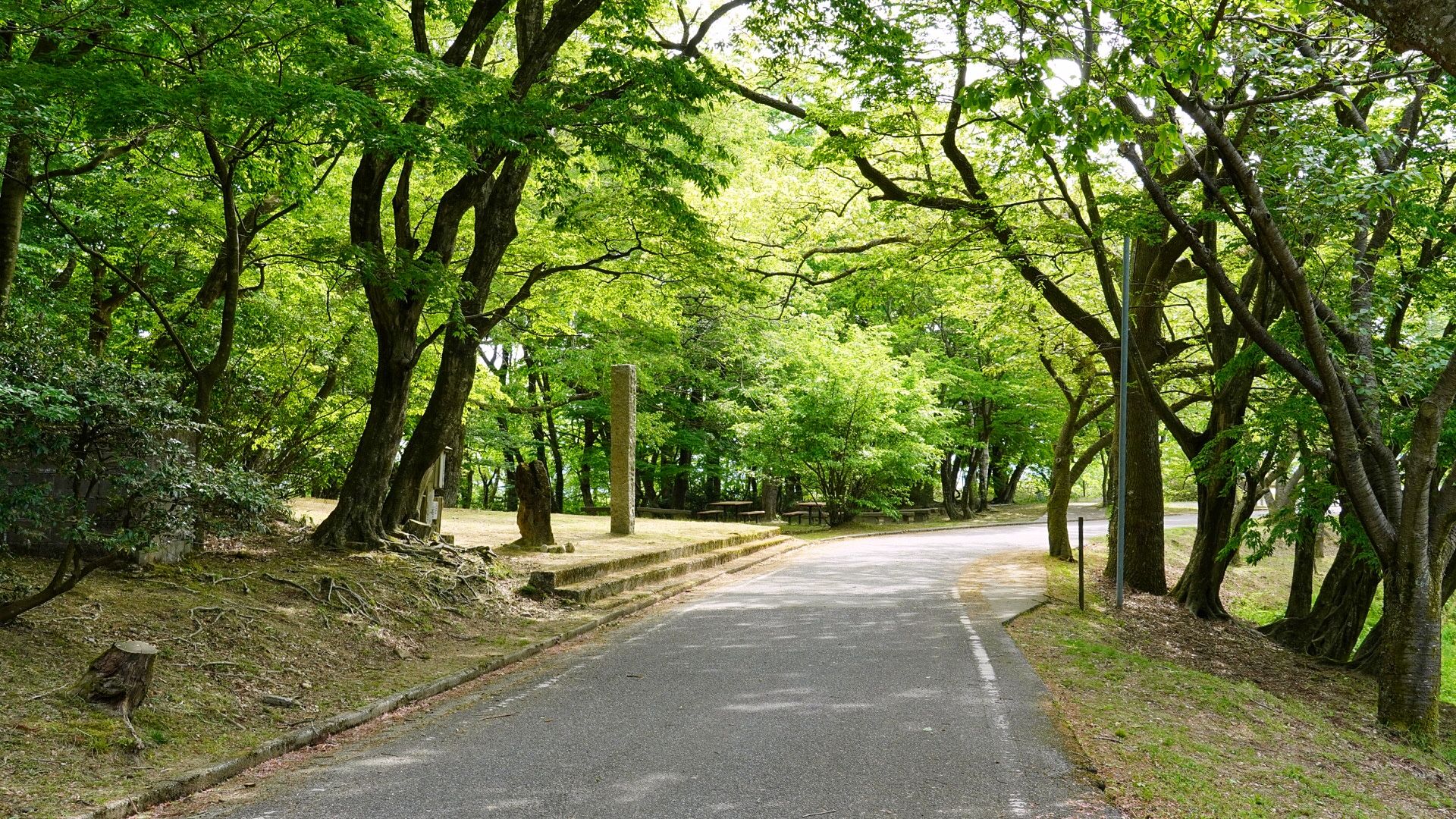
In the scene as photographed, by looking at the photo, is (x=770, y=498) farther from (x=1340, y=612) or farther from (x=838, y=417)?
(x=1340, y=612)

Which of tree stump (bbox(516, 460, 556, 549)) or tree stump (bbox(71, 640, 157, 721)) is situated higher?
tree stump (bbox(516, 460, 556, 549))

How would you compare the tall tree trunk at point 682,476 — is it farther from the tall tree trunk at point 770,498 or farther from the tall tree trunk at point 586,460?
the tall tree trunk at point 770,498

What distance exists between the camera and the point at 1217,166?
12.9 meters

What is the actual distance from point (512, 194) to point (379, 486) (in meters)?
3.87

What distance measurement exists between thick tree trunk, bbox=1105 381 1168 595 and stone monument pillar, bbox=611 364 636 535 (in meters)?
8.61

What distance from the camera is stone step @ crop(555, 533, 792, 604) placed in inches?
433

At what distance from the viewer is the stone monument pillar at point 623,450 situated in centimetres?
1733

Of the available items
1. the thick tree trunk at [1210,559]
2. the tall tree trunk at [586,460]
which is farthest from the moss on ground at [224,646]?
the tall tree trunk at [586,460]

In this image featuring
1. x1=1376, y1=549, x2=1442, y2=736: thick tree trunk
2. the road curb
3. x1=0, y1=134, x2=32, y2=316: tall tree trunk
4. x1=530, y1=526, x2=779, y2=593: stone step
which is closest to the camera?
x1=0, y1=134, x2=32, y2=316: tall tree trunk

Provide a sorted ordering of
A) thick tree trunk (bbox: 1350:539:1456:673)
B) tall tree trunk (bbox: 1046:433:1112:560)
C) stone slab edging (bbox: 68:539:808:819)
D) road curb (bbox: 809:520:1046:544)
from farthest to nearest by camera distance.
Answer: road curb (bbox: 809:520:1046:544)
tall tree trunk (bbox: 1046:433:1112:560)
thick tree trunk (bbox: 1350:539:1456:673)
stone slab edging (bbox: 68:539:808:819)

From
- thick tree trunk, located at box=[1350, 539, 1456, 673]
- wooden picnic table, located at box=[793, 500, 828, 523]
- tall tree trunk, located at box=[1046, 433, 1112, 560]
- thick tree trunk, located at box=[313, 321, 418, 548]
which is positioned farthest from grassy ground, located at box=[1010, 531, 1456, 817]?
wooden picnic table, located at box=[793, 500, 828, 523]

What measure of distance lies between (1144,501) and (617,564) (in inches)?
323

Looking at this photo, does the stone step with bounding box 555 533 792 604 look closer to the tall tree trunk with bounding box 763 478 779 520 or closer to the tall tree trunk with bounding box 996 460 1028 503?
the tall tree trunk with bounding box 763 478 779 520

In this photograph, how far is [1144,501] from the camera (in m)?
14.4
